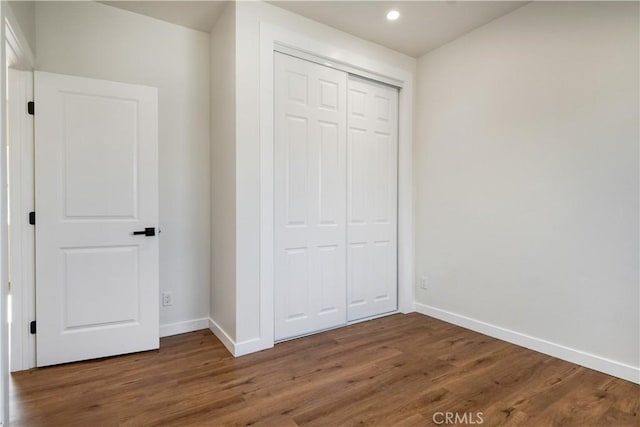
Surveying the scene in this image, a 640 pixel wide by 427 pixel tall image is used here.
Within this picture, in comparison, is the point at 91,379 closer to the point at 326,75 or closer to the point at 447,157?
the point at 326,75

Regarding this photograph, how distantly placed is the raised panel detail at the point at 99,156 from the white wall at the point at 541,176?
8.95 ft

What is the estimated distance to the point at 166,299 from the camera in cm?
288

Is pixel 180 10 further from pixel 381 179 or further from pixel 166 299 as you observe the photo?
pixel 166 299

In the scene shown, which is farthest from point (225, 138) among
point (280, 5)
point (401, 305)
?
point (401, 305)

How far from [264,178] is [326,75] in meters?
1.13

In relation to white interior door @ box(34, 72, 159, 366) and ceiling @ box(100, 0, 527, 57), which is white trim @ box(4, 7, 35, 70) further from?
ceiling @ box(100, 0, 527, 57)

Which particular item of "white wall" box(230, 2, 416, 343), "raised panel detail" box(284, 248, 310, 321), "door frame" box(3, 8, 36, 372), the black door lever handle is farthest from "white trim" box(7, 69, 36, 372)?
"raised panel detail" box(284, 248, 310, 321)

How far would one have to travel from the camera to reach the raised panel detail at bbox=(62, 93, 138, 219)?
2352 millimetres

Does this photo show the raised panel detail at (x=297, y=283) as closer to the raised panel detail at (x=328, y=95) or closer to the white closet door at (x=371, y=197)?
the white closet door at (x=371, y=197)

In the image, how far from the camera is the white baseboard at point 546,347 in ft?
7.17

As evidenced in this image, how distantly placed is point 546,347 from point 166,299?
121 inches

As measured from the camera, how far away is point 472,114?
307 cm

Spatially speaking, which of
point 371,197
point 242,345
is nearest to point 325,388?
point 242,345

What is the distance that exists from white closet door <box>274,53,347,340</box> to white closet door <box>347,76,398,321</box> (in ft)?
0.41
